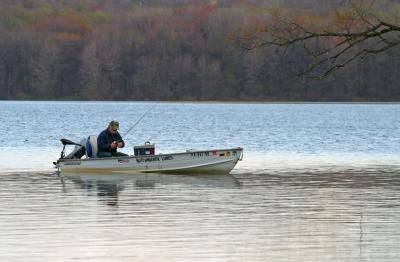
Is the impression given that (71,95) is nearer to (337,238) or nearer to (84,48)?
(84,48)

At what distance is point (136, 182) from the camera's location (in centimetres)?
2720

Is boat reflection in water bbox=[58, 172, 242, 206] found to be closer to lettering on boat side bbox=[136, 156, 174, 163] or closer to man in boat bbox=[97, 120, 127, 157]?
lettering on boat side bbox=[136, 156, 174, 163]

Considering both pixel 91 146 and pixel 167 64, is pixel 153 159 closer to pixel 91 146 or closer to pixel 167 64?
pixel 91 146

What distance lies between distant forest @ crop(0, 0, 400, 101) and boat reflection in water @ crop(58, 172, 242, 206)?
360 feet

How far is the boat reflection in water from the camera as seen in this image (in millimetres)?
25109

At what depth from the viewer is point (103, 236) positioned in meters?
16.7

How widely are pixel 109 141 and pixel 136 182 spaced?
2.18 metres

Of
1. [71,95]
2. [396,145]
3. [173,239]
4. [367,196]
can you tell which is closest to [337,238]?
[173,239]

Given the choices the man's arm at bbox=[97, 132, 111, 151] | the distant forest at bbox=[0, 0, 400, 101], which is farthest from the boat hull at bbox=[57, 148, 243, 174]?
Answer: the distant forest at bbox=[0, 0, 400, 101]

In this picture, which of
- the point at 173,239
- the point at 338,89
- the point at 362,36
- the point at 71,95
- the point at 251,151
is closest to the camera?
the point at 362,36

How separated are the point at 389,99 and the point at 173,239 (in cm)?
13374

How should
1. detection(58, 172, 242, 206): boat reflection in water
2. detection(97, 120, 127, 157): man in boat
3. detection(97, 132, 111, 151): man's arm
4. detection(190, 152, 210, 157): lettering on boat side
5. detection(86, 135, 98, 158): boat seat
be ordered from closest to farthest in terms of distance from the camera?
detection(58, 172, 242, 206): boat reflection in water < detection(97, 120, 127, 157): man in boat < detection(97, 132, 111, 151): man's arm < detection(86, 135, 98, 158): boat seat < detection(190, 152, 210, 157): lettering on boat side

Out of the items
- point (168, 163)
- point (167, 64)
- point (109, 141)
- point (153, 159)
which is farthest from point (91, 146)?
point (167, 64)

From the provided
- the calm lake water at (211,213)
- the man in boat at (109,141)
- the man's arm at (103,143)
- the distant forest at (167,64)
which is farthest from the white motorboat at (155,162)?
the distant forest at (167,64)
